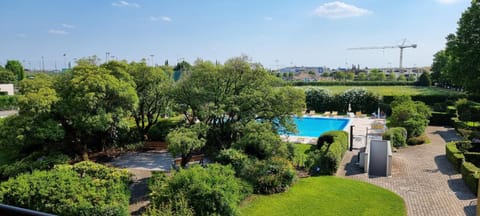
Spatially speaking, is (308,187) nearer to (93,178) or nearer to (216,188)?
(216,188)

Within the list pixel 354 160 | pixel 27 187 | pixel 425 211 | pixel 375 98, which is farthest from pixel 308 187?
Answer: pixel 375 98

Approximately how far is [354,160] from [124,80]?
1235 centimetres

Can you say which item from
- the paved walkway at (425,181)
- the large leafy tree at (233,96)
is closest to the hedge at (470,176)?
the paved walkway at (425,181)

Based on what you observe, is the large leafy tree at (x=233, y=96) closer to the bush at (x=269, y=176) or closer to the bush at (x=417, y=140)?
the bush at (x=269, y=176)

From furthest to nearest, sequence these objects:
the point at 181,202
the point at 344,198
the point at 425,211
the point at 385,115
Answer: the point at 385,115 → the point at 344,198 → the point at 425,211 → the point at 181,202

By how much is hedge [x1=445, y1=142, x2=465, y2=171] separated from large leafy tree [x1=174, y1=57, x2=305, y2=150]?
7.35m

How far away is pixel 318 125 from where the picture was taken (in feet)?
96.2

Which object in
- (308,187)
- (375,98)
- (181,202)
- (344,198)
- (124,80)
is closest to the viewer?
(181,202)

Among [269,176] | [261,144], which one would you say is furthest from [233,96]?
[269,176]

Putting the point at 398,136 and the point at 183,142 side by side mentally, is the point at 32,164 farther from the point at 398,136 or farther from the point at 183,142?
the point at 398,136

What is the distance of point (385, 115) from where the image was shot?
102 ft

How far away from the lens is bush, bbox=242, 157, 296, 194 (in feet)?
41.5

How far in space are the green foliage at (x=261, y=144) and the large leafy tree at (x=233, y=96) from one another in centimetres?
202

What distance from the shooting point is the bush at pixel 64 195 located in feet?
31.6
